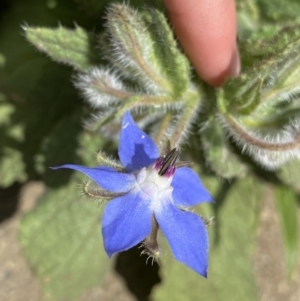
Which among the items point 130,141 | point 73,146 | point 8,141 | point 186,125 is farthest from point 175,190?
point 8,141

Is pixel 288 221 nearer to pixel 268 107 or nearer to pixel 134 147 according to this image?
pixel 268 107

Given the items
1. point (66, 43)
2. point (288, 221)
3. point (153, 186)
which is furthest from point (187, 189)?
point (288, 221)

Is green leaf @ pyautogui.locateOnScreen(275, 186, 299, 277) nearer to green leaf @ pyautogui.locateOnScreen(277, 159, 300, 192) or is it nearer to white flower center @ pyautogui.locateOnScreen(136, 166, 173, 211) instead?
green leaf @ pyautogui.locateOnScreen(277, 159, 300, 192)

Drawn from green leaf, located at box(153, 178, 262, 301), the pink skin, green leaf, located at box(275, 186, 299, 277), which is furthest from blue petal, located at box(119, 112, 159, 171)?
green leaf, located at box(275, 186, 299, 277)

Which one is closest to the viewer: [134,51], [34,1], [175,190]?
[175,190]

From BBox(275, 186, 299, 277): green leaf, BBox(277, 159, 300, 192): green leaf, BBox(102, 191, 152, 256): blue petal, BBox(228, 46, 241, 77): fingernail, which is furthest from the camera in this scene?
BBox(275, 186, 299, 277): green leaf

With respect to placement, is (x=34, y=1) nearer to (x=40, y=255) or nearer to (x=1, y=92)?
(x=1, y=92)
